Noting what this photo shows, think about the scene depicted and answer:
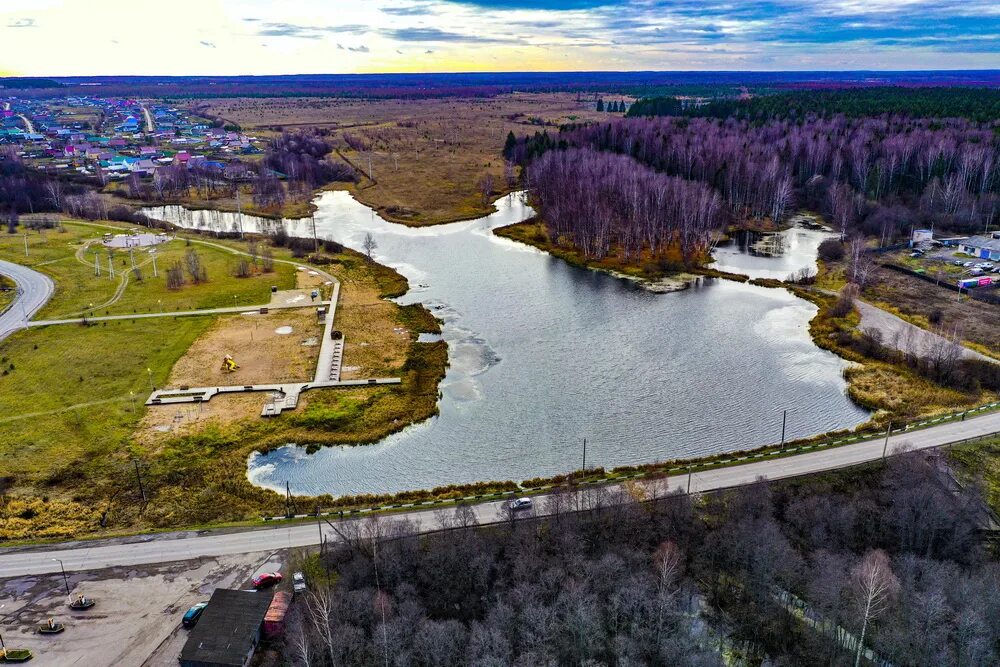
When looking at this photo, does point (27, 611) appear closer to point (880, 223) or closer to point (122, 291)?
point (122, 291)

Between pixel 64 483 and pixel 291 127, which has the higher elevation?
pixel 291 127

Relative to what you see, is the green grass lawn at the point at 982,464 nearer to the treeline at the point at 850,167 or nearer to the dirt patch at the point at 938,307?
the dirt patch at the point at 938,307

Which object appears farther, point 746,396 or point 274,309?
point 274,309

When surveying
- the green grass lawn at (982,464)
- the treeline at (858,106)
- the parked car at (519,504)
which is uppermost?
the treeline at (858,106)

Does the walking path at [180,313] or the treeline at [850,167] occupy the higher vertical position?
the treeline at [850,167]

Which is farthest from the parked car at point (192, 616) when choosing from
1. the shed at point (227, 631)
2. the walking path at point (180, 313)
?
the walking path at point (180, 313)

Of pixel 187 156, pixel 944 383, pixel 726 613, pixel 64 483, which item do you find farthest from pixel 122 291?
pixel 187 156

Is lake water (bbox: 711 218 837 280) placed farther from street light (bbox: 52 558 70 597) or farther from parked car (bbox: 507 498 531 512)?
street light (bbox: 52 558 70 597)
